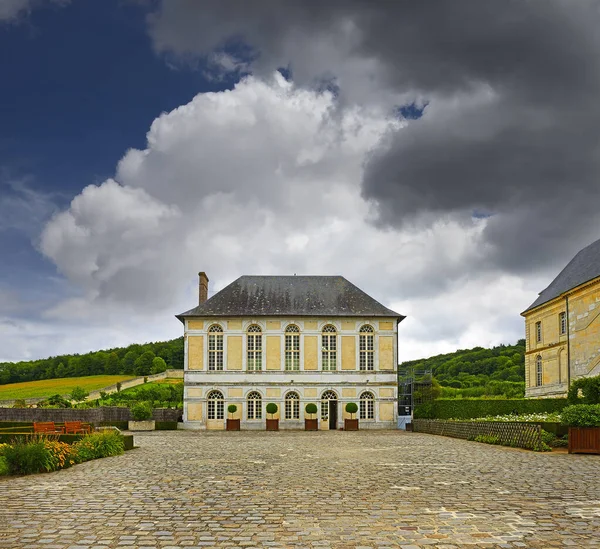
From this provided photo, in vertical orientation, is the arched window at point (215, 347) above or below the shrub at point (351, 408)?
above

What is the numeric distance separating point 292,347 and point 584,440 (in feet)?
73.7

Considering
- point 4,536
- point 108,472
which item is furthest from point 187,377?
point 4,536

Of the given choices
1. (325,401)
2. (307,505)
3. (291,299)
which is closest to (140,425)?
(325,401)

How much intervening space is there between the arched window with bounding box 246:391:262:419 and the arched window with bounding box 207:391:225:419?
1470 mm

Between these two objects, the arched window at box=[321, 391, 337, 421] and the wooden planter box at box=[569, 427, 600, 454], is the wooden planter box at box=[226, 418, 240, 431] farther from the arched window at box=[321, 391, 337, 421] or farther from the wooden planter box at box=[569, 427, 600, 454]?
the wooden planter box at box=[569, 427, 600, 454]

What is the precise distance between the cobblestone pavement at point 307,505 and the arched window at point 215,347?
76.0ft

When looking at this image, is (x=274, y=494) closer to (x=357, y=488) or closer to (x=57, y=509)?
(x=357, y=488)

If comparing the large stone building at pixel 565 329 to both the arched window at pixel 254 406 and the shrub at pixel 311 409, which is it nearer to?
the shrub at pixel 311 409

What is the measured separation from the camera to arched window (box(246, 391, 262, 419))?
37188 millimetres

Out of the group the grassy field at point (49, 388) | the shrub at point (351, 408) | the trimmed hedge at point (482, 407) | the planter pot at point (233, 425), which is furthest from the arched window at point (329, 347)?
the grassy field at point (49, 388)

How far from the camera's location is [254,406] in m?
37.3

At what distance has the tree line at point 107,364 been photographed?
81.5 meters

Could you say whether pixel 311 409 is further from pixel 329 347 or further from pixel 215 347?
pixel 215 347

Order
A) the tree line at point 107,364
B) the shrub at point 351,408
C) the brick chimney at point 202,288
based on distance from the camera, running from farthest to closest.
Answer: the tree line at point 107,364 → the brick chimney at point 202,288 → the shrub at point 351,408
